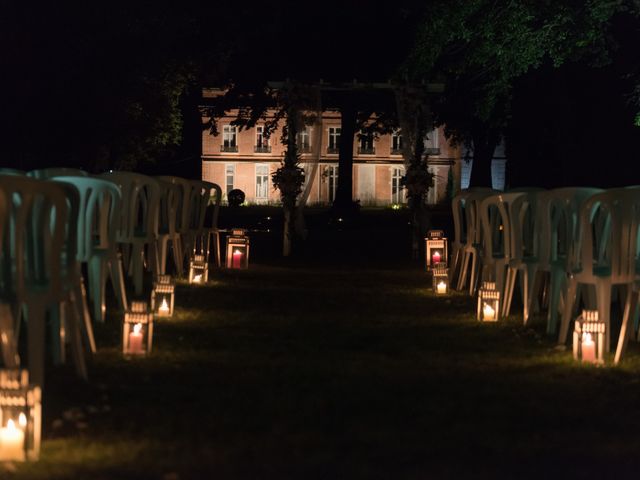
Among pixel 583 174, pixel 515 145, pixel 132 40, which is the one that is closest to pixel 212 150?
pixel 515 145

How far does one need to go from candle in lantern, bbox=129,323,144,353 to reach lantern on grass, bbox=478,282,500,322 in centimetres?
362

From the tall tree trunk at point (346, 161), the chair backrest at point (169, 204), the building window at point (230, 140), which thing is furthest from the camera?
the building window at point (230, 140)

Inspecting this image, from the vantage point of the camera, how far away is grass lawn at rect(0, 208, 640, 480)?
5938 millimetres

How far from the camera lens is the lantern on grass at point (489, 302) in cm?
1168

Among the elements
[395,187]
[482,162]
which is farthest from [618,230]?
[395,187]

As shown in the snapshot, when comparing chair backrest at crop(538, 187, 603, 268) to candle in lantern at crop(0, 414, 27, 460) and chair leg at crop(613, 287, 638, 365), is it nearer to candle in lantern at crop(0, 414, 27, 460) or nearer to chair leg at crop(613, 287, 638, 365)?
chair leg at crop(613, 287, 638, 365)

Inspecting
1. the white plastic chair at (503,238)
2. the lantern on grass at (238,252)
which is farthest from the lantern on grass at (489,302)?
the lantern on grass at (238,252)

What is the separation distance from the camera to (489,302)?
38.5 feet

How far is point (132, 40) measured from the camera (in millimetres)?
35938

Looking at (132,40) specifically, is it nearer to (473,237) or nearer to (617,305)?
(473,237)

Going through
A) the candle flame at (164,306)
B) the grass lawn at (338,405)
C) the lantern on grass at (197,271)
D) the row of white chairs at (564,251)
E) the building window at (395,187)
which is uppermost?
the building window at (395,187)

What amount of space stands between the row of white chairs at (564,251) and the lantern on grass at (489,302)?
0.81ft

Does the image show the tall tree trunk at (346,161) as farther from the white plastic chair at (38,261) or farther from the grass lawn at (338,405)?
the white plastic chair at (38,261)

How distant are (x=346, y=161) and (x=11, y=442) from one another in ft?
122
